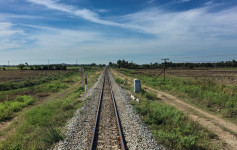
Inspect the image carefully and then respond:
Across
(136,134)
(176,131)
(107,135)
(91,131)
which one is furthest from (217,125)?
(91,131)

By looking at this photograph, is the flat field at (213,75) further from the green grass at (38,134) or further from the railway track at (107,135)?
the green grass at (38,134)

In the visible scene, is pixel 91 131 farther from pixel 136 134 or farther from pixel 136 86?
pixel 136 86

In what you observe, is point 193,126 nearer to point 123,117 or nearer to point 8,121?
point 123,117

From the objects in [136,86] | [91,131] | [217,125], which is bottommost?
[217,125]

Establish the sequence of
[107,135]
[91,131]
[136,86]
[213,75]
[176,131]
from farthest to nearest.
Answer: [213,75] < [136,86] < [91,131] < [176,131] < [107,135]

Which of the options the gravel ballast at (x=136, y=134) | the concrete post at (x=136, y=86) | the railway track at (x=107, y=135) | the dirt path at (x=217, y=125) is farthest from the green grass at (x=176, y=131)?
the concrete post at (x=136, y=86)

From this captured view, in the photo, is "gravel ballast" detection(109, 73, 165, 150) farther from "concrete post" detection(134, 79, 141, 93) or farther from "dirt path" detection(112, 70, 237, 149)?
"concrete post" detection(134, 79, 141, 93)

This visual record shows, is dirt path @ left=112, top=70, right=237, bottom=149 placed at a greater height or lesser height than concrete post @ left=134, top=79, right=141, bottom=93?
lesser

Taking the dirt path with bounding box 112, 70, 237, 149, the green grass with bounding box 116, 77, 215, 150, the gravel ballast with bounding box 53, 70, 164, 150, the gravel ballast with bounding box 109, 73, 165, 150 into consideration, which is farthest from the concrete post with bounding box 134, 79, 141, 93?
the gravel ballast with bounding box 109, 73, 165, 150

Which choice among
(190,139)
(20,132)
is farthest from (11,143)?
(190,139)

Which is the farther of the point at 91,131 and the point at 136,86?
the point at 136,86

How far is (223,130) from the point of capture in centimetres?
816

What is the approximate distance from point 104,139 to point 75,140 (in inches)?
43.1

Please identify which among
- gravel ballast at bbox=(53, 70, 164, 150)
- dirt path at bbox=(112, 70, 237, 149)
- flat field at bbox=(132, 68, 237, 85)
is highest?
flat field at bbox=(132, 68, 237, 85)
